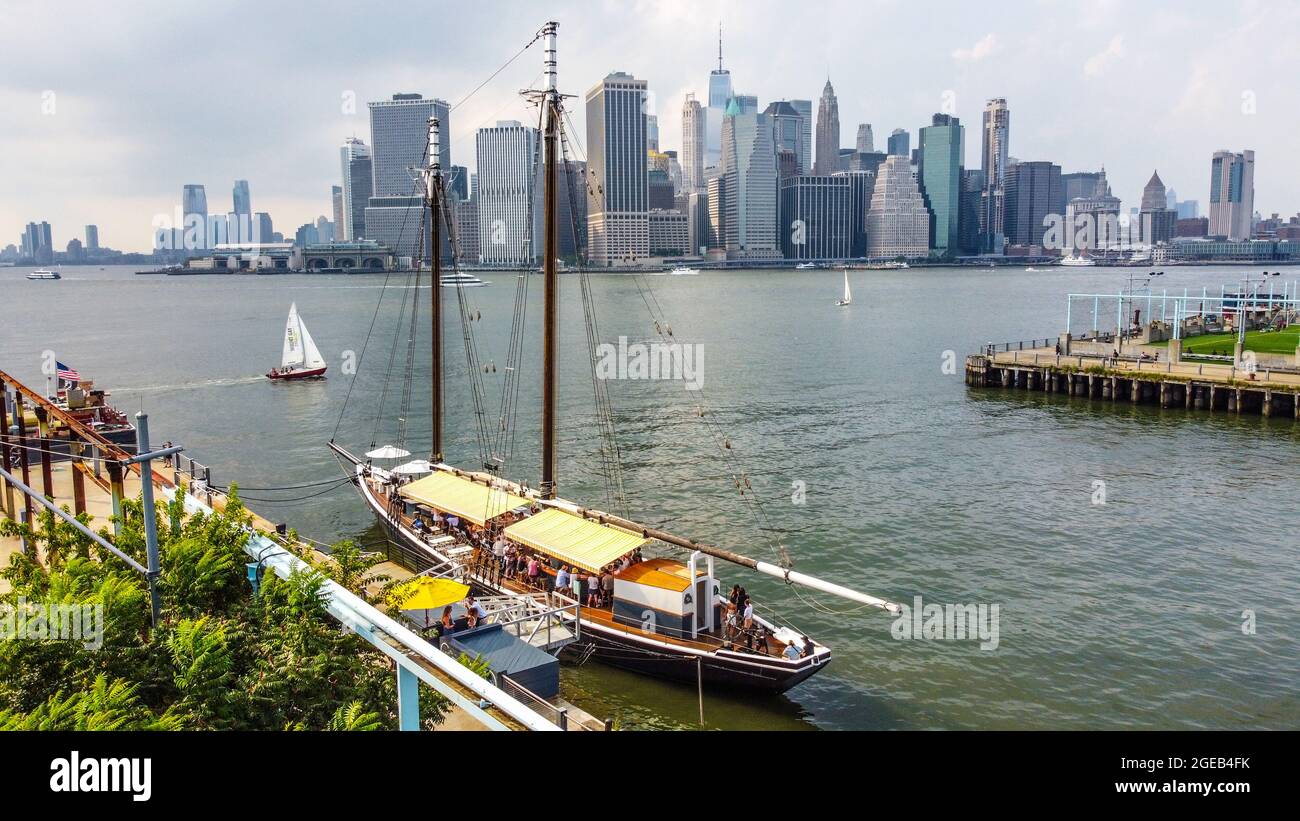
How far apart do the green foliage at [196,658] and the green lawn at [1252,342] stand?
269 ft

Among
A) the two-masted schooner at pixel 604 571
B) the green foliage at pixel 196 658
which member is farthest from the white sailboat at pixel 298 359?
the green foliage at pixel 196 658

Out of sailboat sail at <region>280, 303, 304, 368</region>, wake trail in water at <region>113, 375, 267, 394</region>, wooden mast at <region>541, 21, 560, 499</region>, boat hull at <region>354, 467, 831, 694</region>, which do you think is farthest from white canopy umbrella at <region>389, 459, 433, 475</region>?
sailboat sail at <region>280, 303, 304, 368</region>

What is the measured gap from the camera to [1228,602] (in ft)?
102

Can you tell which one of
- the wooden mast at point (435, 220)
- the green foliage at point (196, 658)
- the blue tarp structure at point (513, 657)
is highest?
the wooden mast at point (435, 220)

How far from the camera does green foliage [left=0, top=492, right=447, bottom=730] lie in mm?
10812

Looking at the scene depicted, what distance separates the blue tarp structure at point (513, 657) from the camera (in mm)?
19203

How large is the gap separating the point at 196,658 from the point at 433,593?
12.1m

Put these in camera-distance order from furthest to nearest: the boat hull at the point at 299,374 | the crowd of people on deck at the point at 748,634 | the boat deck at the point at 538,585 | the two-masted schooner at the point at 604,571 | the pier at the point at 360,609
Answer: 1. the boat hull at the point at 299,374
2. the boat deck at the point at 538,585
3. the two-masted schooner at the point at 604,571
4. the crowd of people on deck at the point at 748,634
5. the pier at the point at 360,609

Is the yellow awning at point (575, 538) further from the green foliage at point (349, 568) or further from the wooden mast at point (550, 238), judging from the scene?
the green foliage at point (349, 568)

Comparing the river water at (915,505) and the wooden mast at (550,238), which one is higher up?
the wooden mast at (550,238)

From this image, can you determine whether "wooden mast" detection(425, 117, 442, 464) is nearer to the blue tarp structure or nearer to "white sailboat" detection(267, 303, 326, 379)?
the blue tarp structure

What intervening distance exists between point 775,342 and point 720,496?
75587mm

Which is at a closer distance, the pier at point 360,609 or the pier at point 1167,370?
the pier at point 360,609
